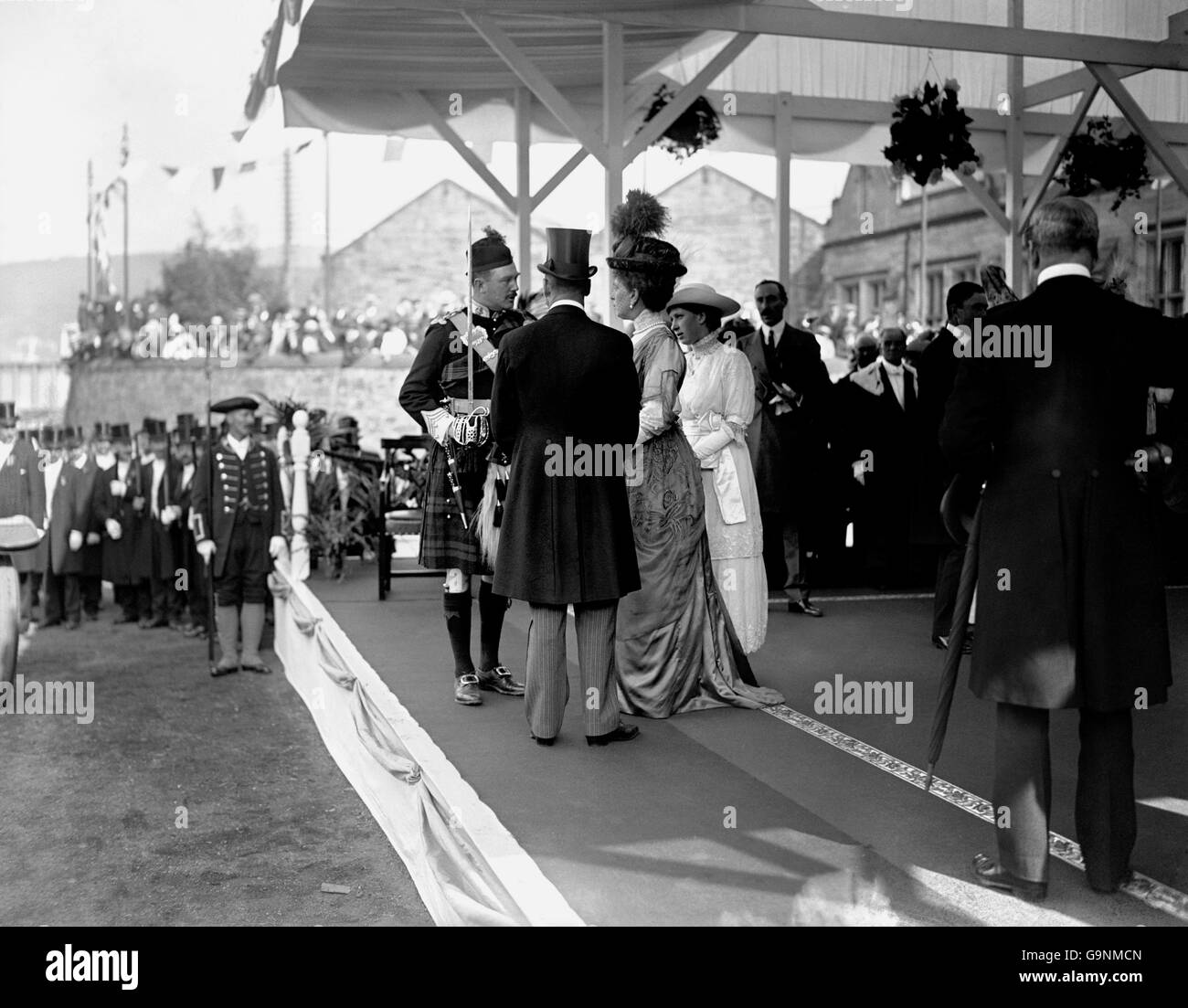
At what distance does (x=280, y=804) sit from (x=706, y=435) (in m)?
2.47

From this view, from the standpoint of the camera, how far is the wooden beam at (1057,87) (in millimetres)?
13172

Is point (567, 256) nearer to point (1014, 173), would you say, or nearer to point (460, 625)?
point (460, 625)

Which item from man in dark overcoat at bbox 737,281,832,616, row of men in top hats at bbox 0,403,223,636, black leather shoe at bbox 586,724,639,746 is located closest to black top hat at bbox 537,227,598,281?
black leather shoe at bbox 586,724,639,746

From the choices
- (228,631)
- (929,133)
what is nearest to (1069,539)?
(228,631)

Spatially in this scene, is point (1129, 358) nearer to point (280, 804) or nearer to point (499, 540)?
point (499, 540)

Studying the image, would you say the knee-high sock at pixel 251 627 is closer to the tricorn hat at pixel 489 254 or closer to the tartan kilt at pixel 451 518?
the tartan kilt at pixel 451 518

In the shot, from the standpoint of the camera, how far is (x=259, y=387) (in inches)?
1416

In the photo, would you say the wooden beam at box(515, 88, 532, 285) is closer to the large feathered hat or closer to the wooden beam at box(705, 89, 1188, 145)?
the wooden beam at box(705, 89, 1188, 145)

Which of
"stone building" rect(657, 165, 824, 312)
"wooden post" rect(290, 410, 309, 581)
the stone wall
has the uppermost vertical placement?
"stone building" rect(657, 165, 824, 312)

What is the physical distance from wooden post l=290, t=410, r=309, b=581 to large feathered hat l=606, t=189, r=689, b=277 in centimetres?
474

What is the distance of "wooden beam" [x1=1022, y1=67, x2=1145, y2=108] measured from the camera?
43.2 ft

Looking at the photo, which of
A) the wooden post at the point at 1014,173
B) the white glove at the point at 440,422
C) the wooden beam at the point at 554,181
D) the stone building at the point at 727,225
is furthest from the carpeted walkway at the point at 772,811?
the stone building at the point at 727,225

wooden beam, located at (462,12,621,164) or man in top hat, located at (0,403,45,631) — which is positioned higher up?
wooden beam, located at (462,12,621,164)
